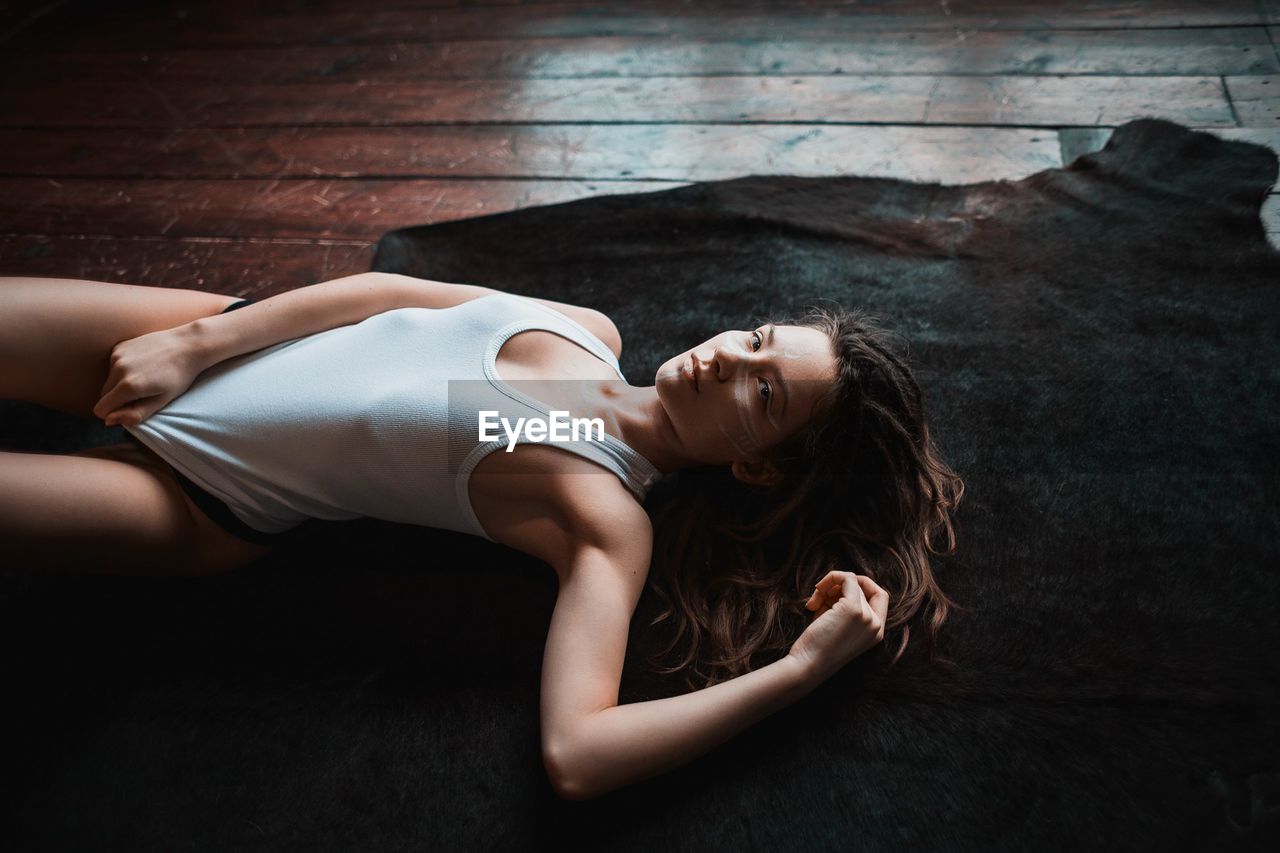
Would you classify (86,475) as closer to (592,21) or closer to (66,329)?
(66,329)

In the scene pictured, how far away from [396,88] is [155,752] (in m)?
1.79

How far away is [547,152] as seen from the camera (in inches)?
87.1

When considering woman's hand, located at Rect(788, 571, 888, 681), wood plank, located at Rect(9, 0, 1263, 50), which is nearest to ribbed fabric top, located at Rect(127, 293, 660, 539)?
woman's hand, located at Rect(788, 571, 888, 681)

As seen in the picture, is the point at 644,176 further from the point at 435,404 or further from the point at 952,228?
the point at 435,404

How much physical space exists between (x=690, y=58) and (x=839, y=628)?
1.72 meters

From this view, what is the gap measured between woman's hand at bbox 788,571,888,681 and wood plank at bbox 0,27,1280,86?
1.53 m

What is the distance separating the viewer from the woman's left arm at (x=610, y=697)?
3.70 feet

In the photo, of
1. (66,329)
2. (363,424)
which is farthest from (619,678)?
(66,329)

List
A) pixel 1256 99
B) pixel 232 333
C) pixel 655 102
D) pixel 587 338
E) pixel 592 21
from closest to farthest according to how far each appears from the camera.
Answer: pixel 232 333 < pixel 587 338 < pixel 1256 99 < pixel 655 102 < pixel 592 21

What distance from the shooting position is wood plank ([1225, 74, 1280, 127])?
6.48ft

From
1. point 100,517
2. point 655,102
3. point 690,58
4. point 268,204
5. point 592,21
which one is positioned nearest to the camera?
point 100,517

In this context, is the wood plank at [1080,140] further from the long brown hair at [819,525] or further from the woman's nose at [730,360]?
the woman's nose at [730,360]

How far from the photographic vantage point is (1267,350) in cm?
162

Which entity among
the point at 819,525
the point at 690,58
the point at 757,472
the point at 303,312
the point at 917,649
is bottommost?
the point at 917,649
